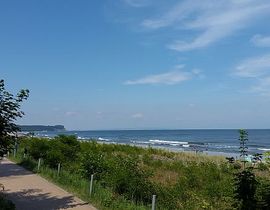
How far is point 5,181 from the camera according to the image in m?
18.2

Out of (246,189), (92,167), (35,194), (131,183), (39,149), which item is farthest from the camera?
(39,149)

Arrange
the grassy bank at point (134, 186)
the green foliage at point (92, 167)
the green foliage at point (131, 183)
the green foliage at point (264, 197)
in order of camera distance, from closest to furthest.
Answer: the green foliage at point (264, 197)
the grassy bank at point (134, 186)
the green foliage at point (131, 183)
the green foliage at point (92, 167)

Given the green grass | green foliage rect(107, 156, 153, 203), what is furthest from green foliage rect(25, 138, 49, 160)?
green foliage rect(107, 156, 153, 203)

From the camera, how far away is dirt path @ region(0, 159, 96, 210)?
12.8 m

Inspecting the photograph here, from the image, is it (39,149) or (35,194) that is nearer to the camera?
(35,194)

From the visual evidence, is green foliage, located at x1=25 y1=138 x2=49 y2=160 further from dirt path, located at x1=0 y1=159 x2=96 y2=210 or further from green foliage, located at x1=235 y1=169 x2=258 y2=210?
green foliage, located at x1=235 y1=169 x2=258 y2=210

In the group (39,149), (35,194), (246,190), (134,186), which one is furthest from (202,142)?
(246,190)

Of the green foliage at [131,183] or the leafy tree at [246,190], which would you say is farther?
the green foliage at [131,183]

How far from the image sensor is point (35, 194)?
15.0 m

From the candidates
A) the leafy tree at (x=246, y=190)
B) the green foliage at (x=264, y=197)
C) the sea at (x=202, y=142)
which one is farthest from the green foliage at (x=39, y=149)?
the leafy tree at (x=246, y=190)

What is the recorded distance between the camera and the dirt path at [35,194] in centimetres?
1278

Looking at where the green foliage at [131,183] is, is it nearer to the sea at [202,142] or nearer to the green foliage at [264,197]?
the green foliage at [264,197]

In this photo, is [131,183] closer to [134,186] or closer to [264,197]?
[134,186]

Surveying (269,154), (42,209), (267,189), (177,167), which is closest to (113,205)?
(42,209)
